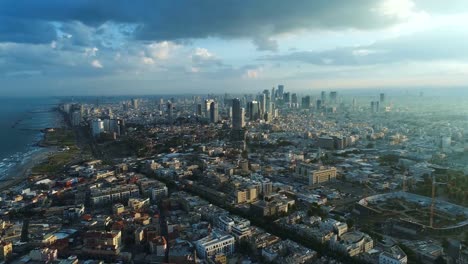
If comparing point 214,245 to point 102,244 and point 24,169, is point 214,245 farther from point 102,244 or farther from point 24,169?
point 24,169

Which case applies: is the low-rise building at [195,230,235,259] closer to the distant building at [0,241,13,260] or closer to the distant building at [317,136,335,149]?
the distant building at [0,241,13,260]

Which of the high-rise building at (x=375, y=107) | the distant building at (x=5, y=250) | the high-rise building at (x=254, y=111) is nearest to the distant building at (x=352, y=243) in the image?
the distant building at (x=5, y=250)

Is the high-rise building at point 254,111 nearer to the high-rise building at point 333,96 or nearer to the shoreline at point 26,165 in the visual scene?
the shoreline at point 26,165

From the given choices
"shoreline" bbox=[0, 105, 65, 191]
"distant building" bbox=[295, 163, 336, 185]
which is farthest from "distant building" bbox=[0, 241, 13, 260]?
"distant building" bbox=[295, 163, 336, 185]

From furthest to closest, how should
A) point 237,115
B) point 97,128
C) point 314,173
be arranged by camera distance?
point 237,115
point 97,128
point 314,173

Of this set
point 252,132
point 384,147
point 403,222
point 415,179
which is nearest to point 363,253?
point 403,222

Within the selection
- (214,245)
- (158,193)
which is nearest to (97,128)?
Answer: (158,193)

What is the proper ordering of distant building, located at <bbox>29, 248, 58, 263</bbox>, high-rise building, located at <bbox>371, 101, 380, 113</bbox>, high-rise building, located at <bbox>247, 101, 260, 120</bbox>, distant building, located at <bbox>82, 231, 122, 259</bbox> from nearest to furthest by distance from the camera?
distant building, located at <bbox>29, 248, 58, 263</bbox>
distant building, located at <bbox>82, 231, 122, 259</bbox>
high-rise building, located at <bbox>247, 101, 260, 120</bbox>
high-rise building, located at <bbox>371, 101, 380, 113</bbox>

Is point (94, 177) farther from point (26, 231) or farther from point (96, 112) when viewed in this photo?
point (96, 112)
